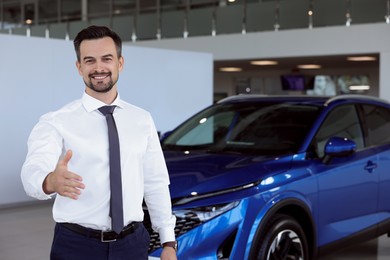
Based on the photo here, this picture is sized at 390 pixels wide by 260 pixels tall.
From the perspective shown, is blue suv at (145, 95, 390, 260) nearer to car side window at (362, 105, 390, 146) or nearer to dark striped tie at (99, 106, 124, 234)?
car side window at (362, 105, 390, 146)

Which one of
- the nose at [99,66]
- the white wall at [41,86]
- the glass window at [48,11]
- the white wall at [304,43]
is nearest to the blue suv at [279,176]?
the nose at [99,66]

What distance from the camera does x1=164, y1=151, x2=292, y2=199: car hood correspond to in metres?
4.18

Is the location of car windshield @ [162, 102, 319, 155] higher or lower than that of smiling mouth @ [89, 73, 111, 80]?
lower

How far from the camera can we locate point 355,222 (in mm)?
5152

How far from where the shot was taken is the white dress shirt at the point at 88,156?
227cm

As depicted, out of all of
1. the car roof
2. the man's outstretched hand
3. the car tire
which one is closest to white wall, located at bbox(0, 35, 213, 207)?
the car roof

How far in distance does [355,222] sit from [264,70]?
17.8 meters

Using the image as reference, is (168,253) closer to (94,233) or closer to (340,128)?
(94,233)

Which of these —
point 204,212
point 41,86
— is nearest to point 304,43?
point 41,86

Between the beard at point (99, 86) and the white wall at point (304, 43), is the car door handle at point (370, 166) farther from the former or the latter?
the white wall at point (304, 43)

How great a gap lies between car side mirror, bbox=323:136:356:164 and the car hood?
36cm

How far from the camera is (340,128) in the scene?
534cm

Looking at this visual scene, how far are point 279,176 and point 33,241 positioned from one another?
3.15m

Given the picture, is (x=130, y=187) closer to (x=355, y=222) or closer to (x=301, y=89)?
(x=355, y=222)
